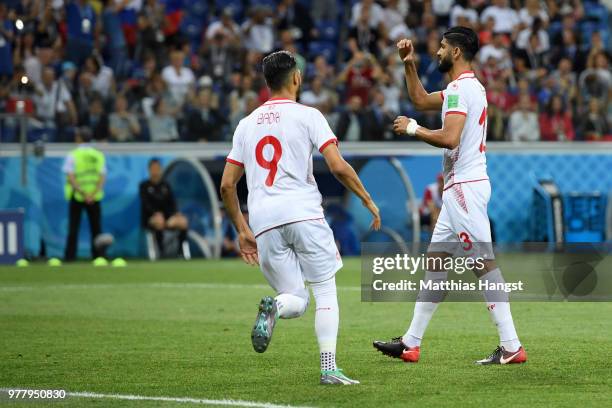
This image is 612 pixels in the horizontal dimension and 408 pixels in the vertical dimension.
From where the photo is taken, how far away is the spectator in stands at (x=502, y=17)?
26.2m

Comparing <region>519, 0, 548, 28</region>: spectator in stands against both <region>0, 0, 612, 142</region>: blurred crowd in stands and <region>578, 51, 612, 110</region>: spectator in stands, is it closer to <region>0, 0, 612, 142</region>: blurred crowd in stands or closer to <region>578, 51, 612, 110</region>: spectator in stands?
<region>0, 0, 612, 142</region>: blurred crowd in stands

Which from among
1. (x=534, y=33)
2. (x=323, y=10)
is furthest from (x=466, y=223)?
(x=323, y=10)

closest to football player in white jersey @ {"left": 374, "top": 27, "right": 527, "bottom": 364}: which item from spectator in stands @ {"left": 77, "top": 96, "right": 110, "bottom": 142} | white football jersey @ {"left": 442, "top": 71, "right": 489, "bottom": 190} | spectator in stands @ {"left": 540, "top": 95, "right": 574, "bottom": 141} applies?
white football jersey @ {"left": 442, "top": 71, "right": 489, "bottom": 190}

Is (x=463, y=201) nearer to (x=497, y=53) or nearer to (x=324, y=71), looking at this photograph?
(x=324, y=71)

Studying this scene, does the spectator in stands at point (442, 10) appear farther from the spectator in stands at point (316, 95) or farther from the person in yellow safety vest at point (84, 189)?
the person in yellow safety vest at point (84, 189)

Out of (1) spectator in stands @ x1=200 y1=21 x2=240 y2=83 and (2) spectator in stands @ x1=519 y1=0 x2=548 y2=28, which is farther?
(2) spectator in stands @ x1=519 y1=0 x2=548 y2=28

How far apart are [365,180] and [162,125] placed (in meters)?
3.88

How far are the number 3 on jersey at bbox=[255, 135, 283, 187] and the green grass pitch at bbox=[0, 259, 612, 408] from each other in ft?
4.58

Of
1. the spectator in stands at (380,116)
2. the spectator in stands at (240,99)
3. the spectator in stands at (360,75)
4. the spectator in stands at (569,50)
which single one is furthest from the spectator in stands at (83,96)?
the spectator in stands at (569,50)

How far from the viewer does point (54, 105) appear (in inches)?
875

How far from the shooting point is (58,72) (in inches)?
906

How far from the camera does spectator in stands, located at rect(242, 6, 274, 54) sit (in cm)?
2478

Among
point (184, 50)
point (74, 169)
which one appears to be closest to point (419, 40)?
point (184, 50)

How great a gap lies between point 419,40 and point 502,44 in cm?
173
